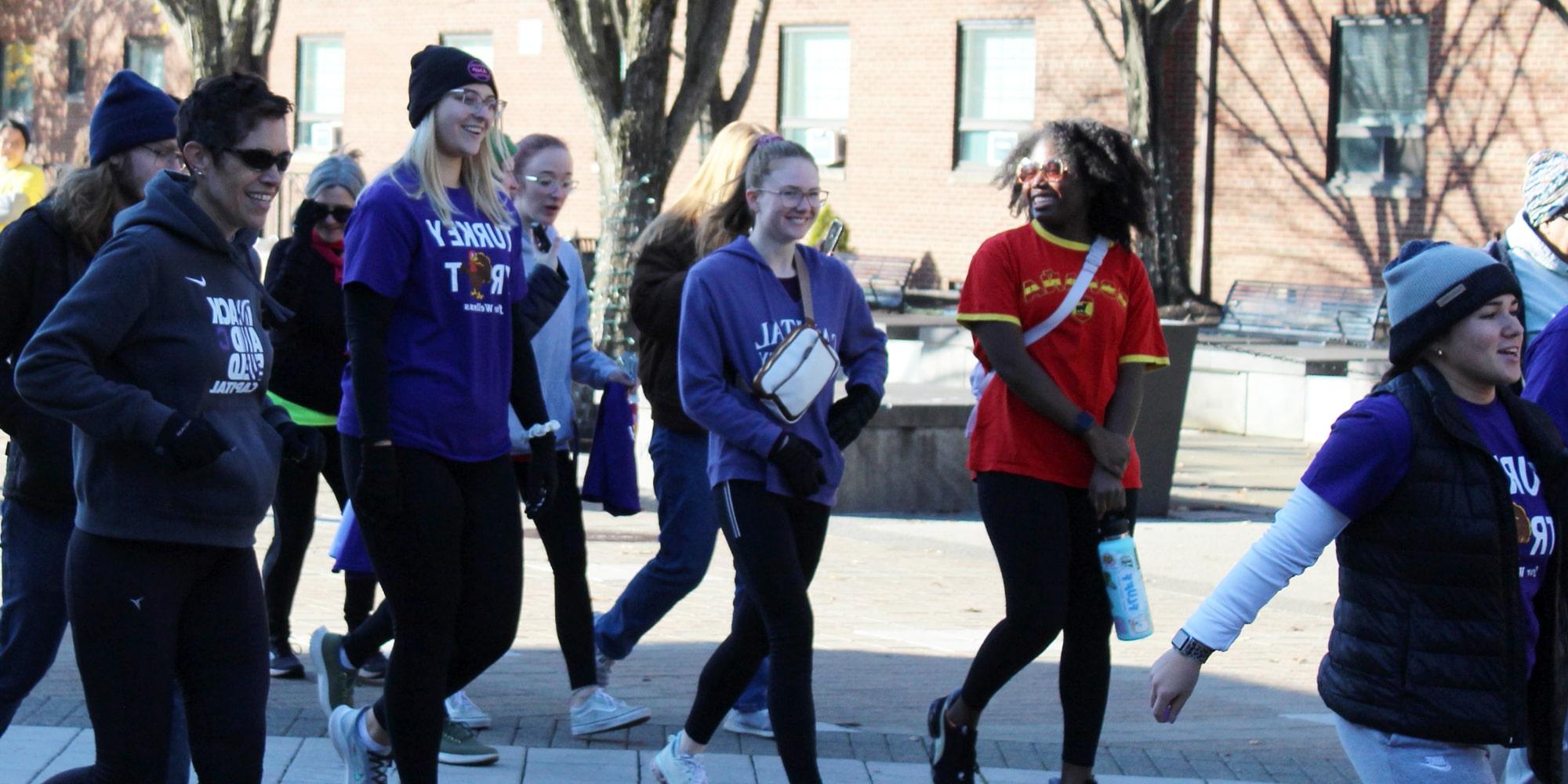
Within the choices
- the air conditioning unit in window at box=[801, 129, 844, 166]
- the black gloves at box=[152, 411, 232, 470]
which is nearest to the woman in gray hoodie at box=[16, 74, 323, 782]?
the black gloves at box=[152, 411, 232, 470]

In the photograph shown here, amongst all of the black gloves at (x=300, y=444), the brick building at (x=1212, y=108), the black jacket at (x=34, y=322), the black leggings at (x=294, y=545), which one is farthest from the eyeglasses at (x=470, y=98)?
the brick building at (x=1212, y=108)

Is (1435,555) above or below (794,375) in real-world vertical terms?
below

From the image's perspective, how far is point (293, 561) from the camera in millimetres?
6746

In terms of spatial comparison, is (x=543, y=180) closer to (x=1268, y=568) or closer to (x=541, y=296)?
(x=541, y=296)

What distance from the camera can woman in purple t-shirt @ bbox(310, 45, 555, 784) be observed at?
14.8 feet

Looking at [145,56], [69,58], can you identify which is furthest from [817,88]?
[69,58]

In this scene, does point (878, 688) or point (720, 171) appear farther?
point (878, 688)

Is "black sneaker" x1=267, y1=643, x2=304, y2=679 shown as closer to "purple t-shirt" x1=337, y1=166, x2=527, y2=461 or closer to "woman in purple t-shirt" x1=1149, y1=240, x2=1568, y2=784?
"purple t-shirt" x1=337, y1=166, x2=527, y2=461

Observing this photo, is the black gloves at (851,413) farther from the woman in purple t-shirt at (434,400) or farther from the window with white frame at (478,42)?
the window with white frame at (478,42)

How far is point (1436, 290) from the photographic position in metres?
3.68

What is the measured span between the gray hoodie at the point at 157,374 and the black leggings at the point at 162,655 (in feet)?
0.21

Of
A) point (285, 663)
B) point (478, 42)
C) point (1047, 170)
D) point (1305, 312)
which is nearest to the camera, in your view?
point (1047, 170)

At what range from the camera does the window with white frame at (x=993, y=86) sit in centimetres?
2552

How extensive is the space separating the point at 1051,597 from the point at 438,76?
205 cm
